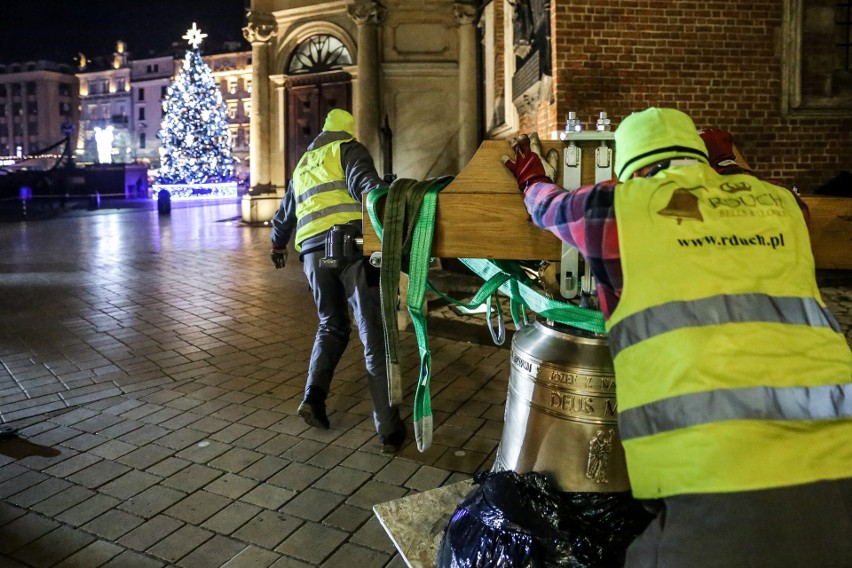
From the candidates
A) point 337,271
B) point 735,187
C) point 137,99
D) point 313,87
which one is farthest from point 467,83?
point 137,99

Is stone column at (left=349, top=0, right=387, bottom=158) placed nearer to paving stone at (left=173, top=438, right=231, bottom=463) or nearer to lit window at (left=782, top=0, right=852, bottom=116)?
lit window at (left=782, top=0, right=852, bottom=116)

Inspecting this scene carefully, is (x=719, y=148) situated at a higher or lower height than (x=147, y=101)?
lower

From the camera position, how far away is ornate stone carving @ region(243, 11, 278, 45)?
17.6 m

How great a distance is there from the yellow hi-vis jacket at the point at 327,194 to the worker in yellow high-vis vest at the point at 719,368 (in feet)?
9.05

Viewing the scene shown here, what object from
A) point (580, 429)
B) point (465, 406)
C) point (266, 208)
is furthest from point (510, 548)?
point (266, 208)

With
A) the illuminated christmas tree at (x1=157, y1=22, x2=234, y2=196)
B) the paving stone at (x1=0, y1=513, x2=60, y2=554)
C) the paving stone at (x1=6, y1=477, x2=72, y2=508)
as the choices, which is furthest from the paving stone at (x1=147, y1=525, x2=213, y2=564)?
the illuminated christmas tree at (x1=157, y1=22, x2=234, y2=196)

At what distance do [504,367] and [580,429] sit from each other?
147 inches

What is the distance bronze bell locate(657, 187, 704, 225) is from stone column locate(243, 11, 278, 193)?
1739 cm

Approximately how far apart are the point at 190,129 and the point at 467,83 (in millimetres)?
29393

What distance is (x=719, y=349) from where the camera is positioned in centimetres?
159

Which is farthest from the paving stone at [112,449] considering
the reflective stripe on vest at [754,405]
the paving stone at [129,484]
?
the reflective stripe on vest at [754,405]

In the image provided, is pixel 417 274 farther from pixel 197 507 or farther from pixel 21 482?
pixel 21 482

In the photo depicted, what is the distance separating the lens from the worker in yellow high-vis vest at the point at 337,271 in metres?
4.26

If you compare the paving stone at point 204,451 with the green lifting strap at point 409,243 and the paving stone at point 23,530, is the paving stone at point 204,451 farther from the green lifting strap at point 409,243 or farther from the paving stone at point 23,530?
the green lifting strap at point 409,243
